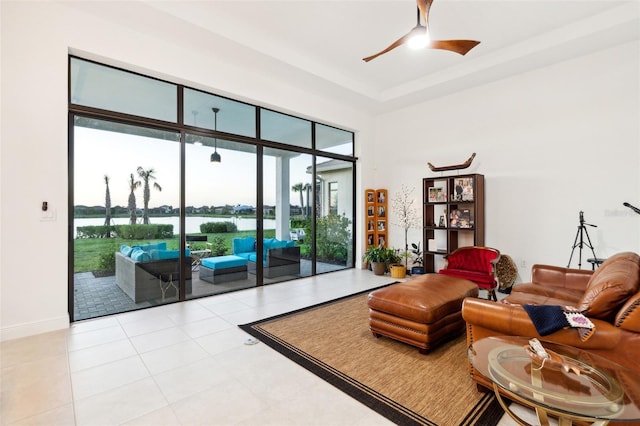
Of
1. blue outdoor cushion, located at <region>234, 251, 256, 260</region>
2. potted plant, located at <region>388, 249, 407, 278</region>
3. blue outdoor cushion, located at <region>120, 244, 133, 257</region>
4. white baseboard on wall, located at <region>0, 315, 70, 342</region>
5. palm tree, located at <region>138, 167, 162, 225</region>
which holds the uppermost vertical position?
palm tree, located at <region>138, 167, 162, 225</region>

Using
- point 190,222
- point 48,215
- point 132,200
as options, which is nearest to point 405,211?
point 190,222

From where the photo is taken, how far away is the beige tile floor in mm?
1974

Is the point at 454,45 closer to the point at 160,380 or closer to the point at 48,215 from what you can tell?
the point at 160,380

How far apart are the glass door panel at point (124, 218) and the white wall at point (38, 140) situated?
0.90 ft

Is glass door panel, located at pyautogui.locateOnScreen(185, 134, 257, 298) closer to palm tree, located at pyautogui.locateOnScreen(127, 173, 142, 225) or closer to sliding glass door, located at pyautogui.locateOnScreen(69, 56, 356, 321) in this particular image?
sliding glass door, located at pyautogui.locateOnScreen(69, 56, 356, 321)

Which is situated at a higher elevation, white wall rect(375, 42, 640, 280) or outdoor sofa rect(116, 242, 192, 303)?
white wall rect(375, 42, 640, 280)

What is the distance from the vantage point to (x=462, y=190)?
533 centimetres

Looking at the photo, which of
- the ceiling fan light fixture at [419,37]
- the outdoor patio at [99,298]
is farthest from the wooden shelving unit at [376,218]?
Result: the outdoor patio at [99,298]

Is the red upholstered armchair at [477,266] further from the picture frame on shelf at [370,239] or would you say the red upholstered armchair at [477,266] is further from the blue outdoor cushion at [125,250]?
the blue outdoor cushion at [125,250]

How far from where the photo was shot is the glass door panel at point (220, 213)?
4.59 m

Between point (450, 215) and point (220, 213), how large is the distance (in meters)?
4.05

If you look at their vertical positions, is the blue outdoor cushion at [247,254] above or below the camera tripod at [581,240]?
below

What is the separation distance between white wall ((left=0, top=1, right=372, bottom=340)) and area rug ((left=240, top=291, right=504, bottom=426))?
227cm

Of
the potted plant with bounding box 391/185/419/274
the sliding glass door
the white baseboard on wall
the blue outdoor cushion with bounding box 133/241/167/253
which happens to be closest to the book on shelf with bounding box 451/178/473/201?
the potted plant with bounding box 391/185/419/274
